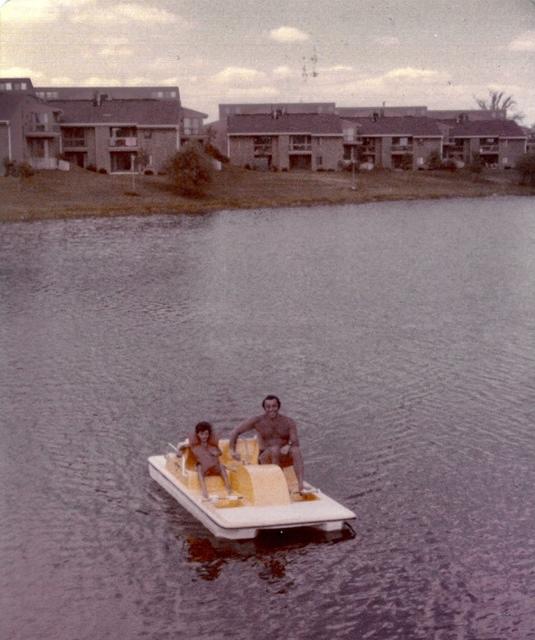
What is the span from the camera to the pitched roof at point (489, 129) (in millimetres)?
154375

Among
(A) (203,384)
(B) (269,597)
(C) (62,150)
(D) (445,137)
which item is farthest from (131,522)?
(D) (445,137)

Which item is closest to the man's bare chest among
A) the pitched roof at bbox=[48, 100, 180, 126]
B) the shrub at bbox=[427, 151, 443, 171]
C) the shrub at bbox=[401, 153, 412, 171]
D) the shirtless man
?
the shirtless man

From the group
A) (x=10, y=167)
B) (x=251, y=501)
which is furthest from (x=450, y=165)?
(x=251, y=501)

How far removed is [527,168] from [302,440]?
113m

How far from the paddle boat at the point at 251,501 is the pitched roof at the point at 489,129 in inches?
5423

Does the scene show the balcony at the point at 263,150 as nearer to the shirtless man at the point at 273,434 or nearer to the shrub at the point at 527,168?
the shrub at the point at 527,168

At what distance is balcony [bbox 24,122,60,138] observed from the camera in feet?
361

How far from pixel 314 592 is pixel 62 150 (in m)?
102

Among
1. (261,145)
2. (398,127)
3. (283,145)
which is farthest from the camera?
(398,127)

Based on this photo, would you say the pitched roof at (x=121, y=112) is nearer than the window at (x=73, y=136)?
No

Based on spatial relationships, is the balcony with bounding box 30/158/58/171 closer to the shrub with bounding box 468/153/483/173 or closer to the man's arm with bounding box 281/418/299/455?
the shrub with bounding box 468/153/483/173

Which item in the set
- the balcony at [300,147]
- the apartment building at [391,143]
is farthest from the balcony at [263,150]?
the apartment building at [391,143]

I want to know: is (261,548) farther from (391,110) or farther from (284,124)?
(391,110)

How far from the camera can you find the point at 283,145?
13088 centimetres
